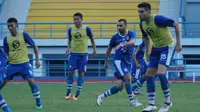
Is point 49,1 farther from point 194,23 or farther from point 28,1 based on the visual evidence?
point 194,23

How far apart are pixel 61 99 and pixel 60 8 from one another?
722 inches

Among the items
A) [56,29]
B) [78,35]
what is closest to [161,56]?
[78,35]

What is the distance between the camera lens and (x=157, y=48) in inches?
515

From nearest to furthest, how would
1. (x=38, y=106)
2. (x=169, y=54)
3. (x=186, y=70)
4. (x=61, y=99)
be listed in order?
1. (x=169, y=54)
2. (x=38, y=106)
3. (x=61, y=99)
4. (x=186, y=70)

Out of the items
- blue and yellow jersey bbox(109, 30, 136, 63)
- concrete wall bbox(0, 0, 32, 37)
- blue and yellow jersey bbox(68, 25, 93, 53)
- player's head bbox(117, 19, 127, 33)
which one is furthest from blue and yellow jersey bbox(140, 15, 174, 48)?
concrete wall bbox(0, 0, 32, 37)

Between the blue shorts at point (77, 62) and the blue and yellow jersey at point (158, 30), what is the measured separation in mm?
5212

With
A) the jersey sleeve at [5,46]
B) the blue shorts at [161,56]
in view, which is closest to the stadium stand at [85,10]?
the jersey sleeve at [5,46]

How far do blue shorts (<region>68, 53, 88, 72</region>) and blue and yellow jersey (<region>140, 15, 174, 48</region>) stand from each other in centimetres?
521

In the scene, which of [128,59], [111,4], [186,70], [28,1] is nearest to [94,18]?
[111,4]

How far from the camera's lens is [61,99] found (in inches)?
709

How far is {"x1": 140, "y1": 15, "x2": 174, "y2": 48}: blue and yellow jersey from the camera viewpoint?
12.8m

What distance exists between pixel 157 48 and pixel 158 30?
1.30 feet

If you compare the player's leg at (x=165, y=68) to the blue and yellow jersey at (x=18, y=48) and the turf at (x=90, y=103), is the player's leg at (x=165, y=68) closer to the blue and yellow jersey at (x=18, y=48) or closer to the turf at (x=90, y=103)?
the turf at (x=90, y=103)

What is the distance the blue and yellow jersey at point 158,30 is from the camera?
12777 mm
